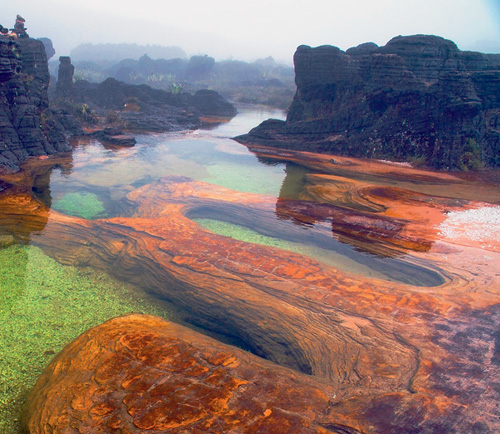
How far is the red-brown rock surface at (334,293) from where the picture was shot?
2.90 metres

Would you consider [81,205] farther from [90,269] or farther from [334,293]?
[334,293]

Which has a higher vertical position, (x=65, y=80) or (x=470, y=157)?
(x=65, y=80)

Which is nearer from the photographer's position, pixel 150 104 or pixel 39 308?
pixel 39 308

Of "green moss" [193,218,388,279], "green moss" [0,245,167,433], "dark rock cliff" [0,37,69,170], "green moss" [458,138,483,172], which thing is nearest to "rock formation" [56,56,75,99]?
"dark rock cliff" [0,37,69,170]

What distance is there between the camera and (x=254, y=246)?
20.1 ft

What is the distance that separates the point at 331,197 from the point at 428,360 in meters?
6.35

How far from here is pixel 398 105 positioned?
14914 mm

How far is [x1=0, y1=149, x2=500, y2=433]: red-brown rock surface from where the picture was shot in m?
2.90

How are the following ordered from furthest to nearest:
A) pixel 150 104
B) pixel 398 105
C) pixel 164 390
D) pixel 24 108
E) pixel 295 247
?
pixel 150 104, pixel 398 105, pixel 24 108, pixel 295 247, pixel 164 390

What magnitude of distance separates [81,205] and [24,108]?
6.50m

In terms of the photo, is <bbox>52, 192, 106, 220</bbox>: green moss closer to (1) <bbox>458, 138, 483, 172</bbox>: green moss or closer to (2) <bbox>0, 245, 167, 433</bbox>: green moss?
(2) <bbox>0, 245, 167, 433</bbox>: green moss

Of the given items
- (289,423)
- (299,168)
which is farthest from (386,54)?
(289,423)

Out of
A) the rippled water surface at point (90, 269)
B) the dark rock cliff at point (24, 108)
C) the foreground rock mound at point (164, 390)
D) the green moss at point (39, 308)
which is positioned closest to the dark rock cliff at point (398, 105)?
the rippled water surface at point (90, 269)

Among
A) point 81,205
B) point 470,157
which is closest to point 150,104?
point 81,205
